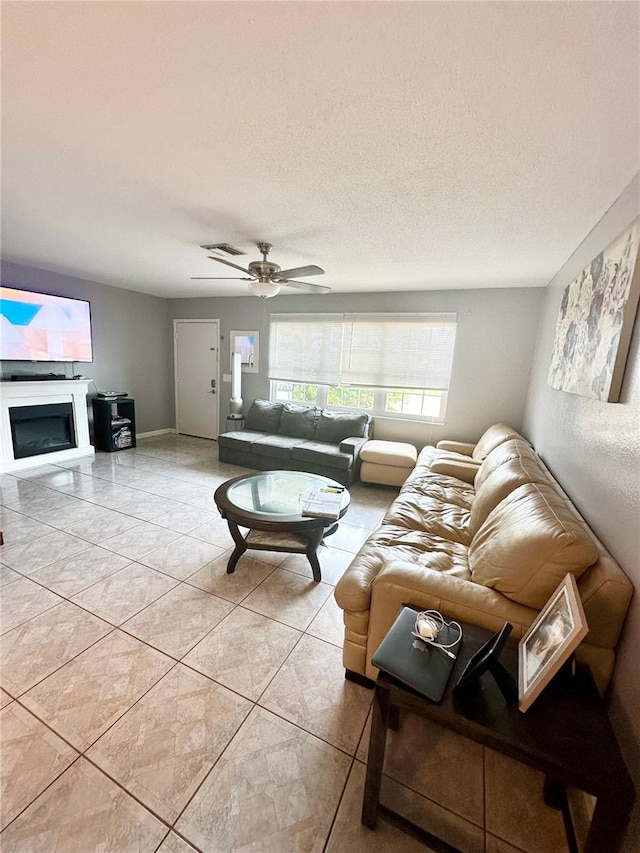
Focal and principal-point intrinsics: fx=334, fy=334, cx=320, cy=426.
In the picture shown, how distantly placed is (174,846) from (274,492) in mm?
1817

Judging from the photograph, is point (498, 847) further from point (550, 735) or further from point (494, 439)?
point (494, 439)

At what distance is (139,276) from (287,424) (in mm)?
2611

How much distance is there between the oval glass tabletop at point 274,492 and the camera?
2340 mm

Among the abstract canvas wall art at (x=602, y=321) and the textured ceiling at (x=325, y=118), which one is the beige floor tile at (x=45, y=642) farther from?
the abstract canvas wall art at (x=602, y=321)

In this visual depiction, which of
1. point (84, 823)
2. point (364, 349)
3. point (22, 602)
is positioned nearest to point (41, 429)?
point (22, 602)

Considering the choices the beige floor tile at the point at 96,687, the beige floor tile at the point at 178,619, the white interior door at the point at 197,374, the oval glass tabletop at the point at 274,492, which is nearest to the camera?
the beige floor tile at the point at 96,687

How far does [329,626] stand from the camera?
1.90 metres

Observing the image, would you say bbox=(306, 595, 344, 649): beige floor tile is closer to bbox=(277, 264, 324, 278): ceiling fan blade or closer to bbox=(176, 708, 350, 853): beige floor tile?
bbox=(176, 708, 350, 853): beige floor tile

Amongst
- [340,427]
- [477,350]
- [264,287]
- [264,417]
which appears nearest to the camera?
[264,287]

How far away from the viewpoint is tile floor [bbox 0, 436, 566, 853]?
106cm

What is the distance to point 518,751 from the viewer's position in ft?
2.80

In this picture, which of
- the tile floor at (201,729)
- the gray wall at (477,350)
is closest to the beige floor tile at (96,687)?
the tile floor at (201,729)

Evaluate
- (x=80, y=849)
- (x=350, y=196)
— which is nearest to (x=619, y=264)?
(x=350, y=196)

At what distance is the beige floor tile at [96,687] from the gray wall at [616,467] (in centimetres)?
175
